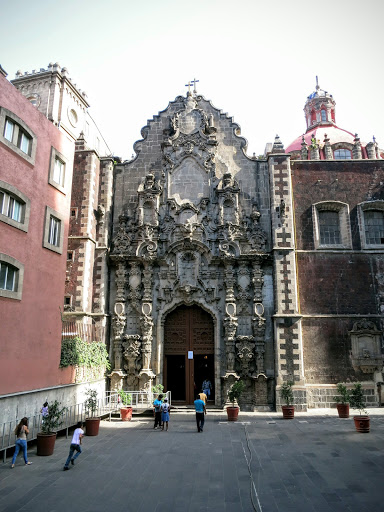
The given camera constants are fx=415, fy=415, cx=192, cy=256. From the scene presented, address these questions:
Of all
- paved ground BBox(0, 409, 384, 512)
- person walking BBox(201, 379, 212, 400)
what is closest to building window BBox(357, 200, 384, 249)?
paved ground BBox(0, 409, 384, 512)

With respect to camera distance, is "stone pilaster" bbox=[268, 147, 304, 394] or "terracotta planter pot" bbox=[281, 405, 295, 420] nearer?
"terracotta planter pot" bbox=[281, 405, 295, 420]

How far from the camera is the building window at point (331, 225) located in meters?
23.3

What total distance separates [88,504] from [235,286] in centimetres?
1540

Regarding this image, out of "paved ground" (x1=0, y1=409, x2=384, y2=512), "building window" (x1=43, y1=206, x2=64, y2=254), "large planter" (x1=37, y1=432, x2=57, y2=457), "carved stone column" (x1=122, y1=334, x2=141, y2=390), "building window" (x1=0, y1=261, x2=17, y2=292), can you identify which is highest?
"building window" (x1=43, y1=206, x2=64, y2=254)

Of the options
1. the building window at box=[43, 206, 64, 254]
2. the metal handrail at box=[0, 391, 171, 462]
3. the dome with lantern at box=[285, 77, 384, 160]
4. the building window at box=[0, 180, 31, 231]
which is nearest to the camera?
the metal handrail at box=[0, 391, 171, 462]

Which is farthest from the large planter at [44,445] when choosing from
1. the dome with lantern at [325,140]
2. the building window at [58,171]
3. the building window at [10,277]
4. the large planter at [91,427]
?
the dome with lantern at [325,140]

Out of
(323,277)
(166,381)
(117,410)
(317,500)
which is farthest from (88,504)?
(323,277)

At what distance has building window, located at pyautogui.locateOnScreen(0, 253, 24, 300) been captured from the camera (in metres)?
14.6

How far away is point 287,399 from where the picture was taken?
1969 cm

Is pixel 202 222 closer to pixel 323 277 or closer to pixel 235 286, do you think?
pixel 235 286

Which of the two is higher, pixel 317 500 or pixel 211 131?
pixel 211 131

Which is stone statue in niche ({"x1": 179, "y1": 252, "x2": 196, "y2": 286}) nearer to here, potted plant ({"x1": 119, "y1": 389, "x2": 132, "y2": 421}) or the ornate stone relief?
potted plant ({"x1": 119, "y1": 389, "x2": 132, "y2": 421})

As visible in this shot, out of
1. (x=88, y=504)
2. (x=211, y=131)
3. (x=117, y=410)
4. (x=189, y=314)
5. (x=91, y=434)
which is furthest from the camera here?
(x=211, y=131)

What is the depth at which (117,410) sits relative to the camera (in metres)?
19.8
